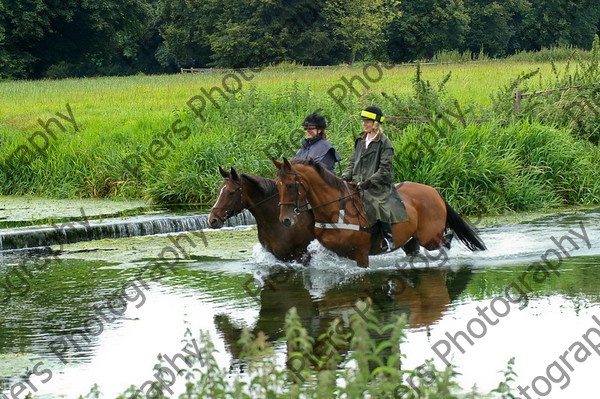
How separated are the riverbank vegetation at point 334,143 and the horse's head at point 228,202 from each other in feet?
19.0

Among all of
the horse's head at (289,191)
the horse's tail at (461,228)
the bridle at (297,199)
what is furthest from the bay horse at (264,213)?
the horse's tail at (461,228)

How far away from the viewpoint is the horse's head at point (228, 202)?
10695mm

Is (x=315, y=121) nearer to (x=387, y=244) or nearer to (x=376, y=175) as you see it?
(x=376, y=175)

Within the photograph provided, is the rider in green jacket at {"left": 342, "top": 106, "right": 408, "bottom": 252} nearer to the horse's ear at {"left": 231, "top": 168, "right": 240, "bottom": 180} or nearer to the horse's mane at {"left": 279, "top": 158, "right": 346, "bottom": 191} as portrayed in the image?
the horse's mane at {"left": 279, "top": 158, "right": 346, "bottom": 191}

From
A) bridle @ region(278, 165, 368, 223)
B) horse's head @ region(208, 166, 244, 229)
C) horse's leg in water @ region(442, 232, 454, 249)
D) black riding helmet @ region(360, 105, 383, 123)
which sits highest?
black riding helmet @ region(360, 105, 383, 123)

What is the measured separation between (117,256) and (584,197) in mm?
9414

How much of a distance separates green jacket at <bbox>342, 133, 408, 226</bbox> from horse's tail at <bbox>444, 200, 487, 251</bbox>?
4.60ft

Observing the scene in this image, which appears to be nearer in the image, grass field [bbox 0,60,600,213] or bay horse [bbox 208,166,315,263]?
bay horse [bbox 208,166,315,263]

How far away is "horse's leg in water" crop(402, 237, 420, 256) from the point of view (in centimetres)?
1102

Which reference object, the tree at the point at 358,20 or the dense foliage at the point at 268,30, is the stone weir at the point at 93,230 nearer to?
the dense foliage at the point at 268,30

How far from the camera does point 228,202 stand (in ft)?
35.2

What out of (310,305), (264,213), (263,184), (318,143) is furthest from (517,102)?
(310,305)

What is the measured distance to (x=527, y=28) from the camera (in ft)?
238

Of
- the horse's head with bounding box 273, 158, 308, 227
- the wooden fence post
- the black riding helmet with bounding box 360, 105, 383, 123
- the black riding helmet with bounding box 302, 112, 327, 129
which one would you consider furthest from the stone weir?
the wooden fence post
